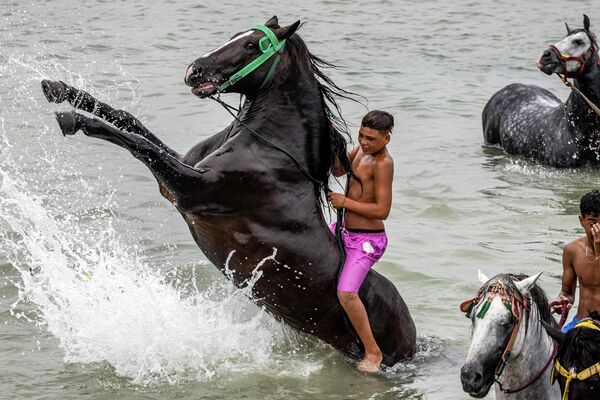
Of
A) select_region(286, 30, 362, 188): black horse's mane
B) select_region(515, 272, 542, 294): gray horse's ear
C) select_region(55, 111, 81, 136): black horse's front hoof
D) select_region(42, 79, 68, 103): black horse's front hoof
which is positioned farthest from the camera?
select_region(286, 30, 362, 188): black horse's mane

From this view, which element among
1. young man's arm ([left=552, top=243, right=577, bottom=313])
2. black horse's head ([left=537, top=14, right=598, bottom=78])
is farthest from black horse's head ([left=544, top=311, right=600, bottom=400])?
black horse's head ([left=537, top=14, right=598, bottom=78])

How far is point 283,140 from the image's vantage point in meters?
5.80

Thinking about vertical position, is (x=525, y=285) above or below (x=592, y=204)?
below

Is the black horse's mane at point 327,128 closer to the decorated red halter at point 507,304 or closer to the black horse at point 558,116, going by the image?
the decorated red halter at point 507,304

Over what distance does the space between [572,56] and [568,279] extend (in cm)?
583

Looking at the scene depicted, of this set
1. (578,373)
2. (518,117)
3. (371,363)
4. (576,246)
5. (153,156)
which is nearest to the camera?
(578,373)

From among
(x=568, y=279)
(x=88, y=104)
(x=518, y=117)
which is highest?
(x=88, y=104)

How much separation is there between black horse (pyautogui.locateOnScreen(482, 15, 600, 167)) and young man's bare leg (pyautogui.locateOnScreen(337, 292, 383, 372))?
536 cm

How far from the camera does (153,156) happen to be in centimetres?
527

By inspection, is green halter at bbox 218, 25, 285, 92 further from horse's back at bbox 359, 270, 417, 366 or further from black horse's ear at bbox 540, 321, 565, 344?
black horse's ear at bbox 540, 321, 565, 344

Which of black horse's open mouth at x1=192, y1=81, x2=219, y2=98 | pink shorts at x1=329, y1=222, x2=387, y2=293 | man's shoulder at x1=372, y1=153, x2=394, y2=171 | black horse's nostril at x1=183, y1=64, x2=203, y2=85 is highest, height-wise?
black horse's nostril at x1=183, y1=64, x2=203, y2=85

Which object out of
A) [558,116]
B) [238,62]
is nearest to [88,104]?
[238,62]

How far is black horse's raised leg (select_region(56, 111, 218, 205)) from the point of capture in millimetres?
5047

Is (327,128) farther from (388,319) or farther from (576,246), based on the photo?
(576,246)
